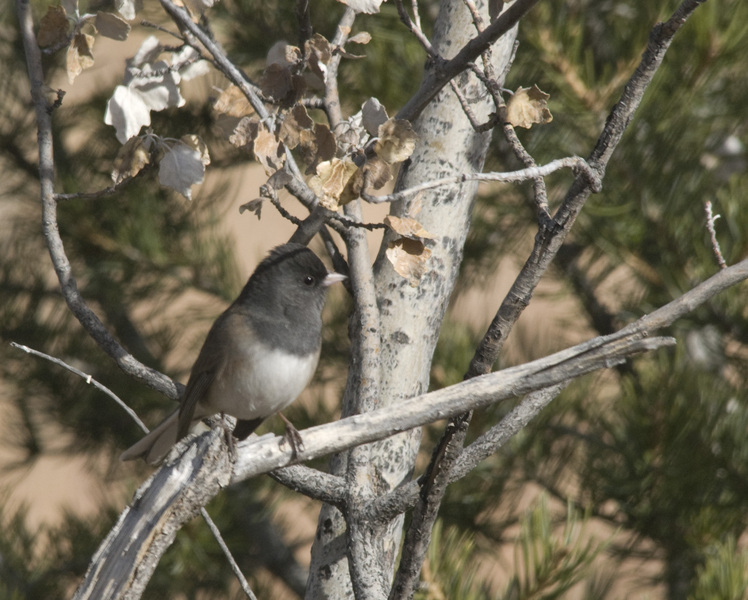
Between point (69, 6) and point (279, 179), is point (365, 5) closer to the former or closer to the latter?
point (279, 179)

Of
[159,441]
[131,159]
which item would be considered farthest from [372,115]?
[159,441]

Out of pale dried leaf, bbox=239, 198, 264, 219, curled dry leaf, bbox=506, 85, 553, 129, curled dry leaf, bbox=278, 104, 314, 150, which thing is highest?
curled dry leaf, bbox=506, 85, 553, 129

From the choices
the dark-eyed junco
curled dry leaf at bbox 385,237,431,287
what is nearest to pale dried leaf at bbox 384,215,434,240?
curled dry leaf at bbox 385,237,431,287

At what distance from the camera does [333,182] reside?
76 cm

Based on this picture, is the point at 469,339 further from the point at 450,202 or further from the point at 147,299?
the point at 147,299

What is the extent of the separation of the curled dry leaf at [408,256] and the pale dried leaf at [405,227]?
2 cm

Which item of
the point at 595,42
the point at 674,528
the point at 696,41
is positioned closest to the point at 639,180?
the point at 696,41

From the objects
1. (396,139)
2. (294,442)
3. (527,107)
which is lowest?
(294,442)

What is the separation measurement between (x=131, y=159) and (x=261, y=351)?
461mm

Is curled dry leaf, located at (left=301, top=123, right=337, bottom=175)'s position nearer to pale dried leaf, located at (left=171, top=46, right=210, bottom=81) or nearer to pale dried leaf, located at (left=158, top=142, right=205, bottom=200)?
pale dried leaf, located at (left=158, top=142, right=205, bottom=200)

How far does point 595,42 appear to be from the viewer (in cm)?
170

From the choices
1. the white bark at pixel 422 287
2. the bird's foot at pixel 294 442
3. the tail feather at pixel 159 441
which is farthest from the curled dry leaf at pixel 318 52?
the tail feather at pixel 159 441

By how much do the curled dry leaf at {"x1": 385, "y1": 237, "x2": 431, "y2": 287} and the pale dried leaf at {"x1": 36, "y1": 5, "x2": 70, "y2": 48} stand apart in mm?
490

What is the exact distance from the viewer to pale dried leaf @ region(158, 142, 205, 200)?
0.92m
